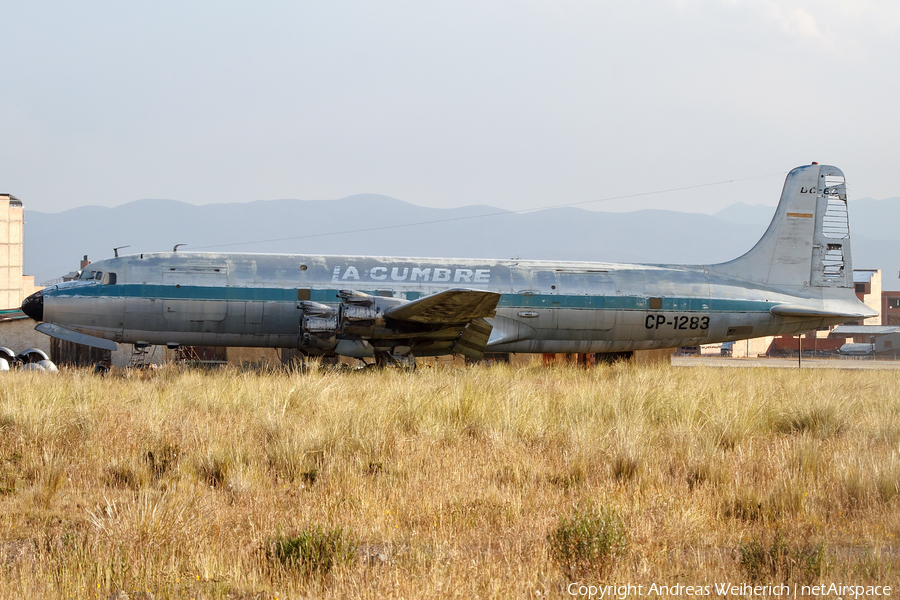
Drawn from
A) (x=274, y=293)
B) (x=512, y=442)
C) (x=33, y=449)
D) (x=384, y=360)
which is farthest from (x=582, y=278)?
(x=33, y=449)

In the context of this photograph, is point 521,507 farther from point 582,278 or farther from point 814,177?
point 814,177

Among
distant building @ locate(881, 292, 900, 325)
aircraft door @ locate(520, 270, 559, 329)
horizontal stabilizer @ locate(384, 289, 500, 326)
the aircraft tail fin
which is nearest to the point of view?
horizontal stabilizer @ locate(384, 289, 500, 326)

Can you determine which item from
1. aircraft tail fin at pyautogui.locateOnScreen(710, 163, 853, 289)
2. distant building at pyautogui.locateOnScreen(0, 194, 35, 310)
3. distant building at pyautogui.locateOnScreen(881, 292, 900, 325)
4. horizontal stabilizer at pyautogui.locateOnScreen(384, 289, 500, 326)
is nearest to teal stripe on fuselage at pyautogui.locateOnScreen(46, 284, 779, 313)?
horizontal stabilizer at pyautogui.locateOnScreen(384, 289, 500, 326)

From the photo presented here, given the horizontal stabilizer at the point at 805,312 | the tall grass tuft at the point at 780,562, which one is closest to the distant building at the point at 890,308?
the horizontal stabilizer at the point at 805,312

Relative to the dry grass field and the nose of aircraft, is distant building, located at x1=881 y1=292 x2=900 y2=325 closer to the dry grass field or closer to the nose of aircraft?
the dry grass field

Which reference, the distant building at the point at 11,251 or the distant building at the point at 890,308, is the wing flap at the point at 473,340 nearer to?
the distant building at the point at 11,251

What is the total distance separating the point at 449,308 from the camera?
1939cm

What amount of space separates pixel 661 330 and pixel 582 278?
3025 mm

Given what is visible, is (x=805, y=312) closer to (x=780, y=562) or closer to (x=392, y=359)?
(x=392, y=359)

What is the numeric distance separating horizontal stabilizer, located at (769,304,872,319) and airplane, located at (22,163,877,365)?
0.06 metres

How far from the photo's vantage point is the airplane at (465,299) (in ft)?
66.4

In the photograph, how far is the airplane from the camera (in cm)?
2023

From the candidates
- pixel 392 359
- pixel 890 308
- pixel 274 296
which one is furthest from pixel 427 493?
pixel 890 308

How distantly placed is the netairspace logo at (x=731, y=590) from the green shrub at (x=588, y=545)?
11.2 inches
